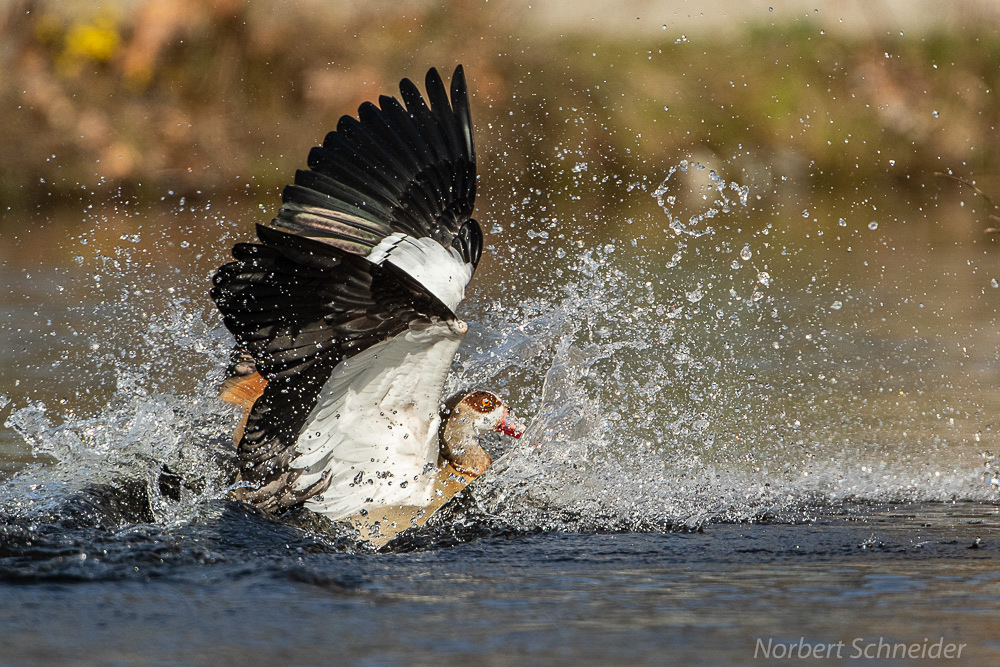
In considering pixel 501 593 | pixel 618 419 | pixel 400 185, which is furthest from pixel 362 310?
pixel 618 419

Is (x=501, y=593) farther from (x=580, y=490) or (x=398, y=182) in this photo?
(x=398, y=182)

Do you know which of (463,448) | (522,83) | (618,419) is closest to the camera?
(463,448)

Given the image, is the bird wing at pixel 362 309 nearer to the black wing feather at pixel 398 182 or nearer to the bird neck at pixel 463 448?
the black wing feather at pixel 398 182

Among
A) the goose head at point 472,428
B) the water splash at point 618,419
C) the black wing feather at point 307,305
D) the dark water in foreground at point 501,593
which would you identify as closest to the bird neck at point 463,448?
the goose head at point 472,428

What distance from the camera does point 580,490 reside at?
5.39m

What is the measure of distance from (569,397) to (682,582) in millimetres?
1574

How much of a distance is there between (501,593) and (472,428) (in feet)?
5.15

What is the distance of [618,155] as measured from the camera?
14.2 meters

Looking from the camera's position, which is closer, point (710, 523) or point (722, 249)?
point (710, 523)

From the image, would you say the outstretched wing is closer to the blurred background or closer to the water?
the water

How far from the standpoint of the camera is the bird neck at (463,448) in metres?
5.53

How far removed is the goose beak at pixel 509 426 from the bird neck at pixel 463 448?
0.12 meters

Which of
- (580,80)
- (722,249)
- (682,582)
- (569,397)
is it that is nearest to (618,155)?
(580,80)

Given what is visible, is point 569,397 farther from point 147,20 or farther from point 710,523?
point 147,20
